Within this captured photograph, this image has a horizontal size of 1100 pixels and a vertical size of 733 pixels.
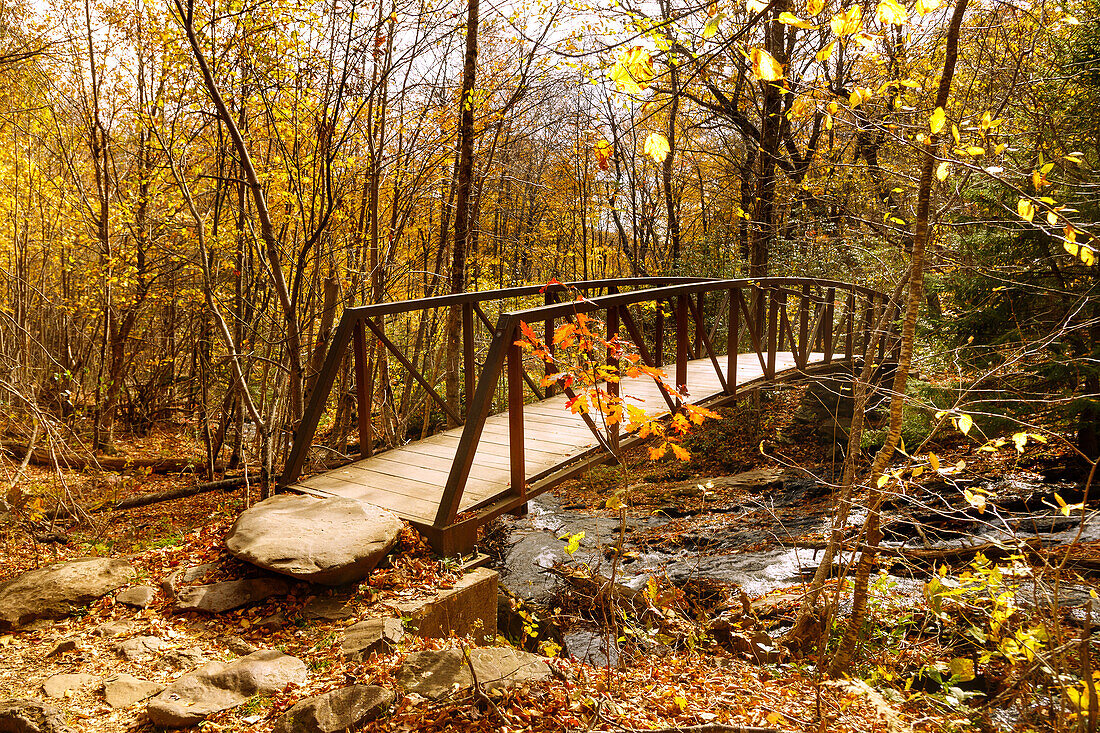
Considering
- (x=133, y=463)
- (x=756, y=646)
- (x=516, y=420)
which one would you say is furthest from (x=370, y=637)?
(x=133, y=463)

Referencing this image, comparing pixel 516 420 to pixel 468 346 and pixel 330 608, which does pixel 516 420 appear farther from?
pixel 468 346

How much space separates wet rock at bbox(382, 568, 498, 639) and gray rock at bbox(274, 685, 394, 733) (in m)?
0.61

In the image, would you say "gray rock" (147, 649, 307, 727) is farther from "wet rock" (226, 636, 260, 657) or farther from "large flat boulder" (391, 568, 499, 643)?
"large flat boulder" (391, 568, 499, 643)

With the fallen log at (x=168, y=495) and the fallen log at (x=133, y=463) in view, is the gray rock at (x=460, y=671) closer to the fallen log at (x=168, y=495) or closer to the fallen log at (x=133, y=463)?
the fallen log at (x=168, y=495)

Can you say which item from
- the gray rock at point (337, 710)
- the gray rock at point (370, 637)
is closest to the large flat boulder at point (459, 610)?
the gray rock at point (370, 637)

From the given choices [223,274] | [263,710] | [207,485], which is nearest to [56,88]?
[223,274]

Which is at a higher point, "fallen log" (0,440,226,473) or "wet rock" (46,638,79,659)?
"wet rock" (46,638,79,659)

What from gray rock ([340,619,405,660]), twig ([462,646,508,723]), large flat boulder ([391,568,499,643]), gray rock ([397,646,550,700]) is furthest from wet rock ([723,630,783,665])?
gray rock ([340,619,405,660])

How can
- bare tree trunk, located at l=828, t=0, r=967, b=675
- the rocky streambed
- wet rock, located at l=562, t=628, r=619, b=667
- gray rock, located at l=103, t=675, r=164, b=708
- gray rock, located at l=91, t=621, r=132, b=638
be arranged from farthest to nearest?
the rocky streambed
wet rock, located at l=562, t=628, r=619, b=667
bare tree trunk, located at l=828, t=0, r=967, b=675
gray rock, located at l=91, t=621, r=132, b=638
gray rock, located at l=103, t=675, r=164, b=708

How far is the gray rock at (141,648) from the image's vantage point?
2.87 m

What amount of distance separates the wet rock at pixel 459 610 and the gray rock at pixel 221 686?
59 cm

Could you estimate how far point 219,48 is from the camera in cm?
573

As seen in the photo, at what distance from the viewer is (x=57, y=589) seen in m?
3.33

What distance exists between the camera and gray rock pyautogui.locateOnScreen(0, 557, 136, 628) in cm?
320
